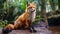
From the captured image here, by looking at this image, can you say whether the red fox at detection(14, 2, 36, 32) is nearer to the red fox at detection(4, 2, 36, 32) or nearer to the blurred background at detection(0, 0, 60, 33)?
the red fox at detection(4, 2, 36, 32)

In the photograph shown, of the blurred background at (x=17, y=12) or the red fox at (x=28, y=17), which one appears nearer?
the red fox at (x=28, y=17)

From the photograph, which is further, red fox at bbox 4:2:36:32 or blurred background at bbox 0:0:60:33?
blurred background at bbox 0:0:60:33

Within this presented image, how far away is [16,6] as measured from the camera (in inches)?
220

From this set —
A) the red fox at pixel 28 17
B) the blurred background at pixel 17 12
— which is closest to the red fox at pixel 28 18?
the red fox at pixel 28 17

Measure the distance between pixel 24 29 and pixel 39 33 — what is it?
1.69 ft

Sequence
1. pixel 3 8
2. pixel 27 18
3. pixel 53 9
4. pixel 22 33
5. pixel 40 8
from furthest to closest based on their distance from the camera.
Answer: pixel 53 9
pixel 40 8
pixel 3 8
pixel 27 18
pixel 22 33

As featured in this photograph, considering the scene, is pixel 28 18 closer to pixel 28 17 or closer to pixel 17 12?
pixel 28 17

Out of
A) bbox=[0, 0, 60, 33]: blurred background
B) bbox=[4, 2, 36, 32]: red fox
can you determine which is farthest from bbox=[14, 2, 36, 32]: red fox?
bbox=[0, 0, 60, 33]: blurred background

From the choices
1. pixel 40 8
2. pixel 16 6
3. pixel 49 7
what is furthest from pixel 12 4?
pixel 49 7

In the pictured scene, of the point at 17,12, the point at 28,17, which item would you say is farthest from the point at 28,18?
the point at 17,12

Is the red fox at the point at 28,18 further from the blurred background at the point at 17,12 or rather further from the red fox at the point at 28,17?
the blurred background at the point at 17,12

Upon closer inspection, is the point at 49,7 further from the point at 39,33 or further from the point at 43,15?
the point at 39,33

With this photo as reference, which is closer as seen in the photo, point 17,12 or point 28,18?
point 28,18

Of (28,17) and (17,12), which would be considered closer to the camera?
(28,17)
